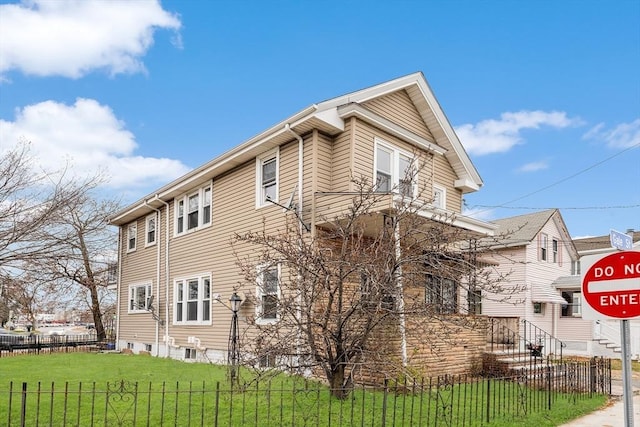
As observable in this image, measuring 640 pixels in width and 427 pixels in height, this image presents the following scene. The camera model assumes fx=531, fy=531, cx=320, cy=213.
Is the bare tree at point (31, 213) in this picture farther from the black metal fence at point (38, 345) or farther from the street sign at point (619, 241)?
the street sign at point (619, 241)

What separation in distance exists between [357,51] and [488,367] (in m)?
9.23

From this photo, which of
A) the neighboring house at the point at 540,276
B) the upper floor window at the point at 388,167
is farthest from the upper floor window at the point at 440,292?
the neighboring house at the point at 540,276

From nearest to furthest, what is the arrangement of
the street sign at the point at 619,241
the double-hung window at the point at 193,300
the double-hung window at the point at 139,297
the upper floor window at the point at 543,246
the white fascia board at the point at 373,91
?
the street sign at the point at 619,241 < the white fascia board at the point at 373,91 < the double-hung window at the point at 193,300 < the double-hung window at the point at 139,297 < the upper floor window at the point at 543,246

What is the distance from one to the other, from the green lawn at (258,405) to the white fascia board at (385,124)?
6.18 metres

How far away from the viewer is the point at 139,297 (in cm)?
2061

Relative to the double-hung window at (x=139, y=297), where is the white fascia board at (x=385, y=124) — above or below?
above

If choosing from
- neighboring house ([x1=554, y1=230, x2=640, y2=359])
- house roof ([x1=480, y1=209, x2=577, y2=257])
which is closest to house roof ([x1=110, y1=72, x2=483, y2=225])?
house roof ([x1=480, y1=209, x2=577, y2=257])

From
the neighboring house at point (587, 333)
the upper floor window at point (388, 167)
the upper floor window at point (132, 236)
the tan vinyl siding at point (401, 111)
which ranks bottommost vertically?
the neighboring house at point (587, 333)

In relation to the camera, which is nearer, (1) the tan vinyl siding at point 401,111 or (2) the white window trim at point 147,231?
(1) the tan vinyl siding at point 401,111

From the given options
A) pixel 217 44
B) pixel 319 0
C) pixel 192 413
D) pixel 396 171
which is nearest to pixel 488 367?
pixel 396 171

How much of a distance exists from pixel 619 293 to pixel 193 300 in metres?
14.0

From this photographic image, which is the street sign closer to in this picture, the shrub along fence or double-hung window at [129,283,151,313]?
the shrub along fence

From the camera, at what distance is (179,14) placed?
42.2 ft

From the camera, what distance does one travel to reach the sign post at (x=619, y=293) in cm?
439
